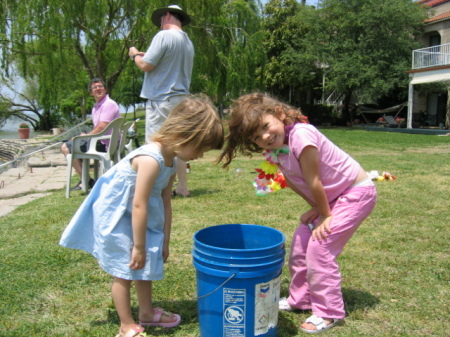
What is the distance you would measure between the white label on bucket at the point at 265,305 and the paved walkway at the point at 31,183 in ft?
11.7

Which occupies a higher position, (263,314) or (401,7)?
(401,7)

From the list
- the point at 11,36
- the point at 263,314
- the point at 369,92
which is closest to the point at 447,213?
the point at 263,314

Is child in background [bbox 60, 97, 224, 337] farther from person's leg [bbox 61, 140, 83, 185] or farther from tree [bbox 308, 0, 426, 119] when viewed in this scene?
tree [bbox 308, 0, 426, 119]

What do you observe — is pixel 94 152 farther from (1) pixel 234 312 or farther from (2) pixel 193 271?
(1) pixel 234 312

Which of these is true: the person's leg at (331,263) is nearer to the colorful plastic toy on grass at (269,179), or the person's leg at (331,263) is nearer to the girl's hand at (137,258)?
the colorful plastic toy on grass at (269,179)

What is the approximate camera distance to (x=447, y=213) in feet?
13.7

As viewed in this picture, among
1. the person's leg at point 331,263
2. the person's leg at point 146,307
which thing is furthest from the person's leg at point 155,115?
the person's leg at point 331,263

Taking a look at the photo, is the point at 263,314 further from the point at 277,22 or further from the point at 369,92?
the point at 277,22

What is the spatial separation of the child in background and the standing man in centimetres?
229

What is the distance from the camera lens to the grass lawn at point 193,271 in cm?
213

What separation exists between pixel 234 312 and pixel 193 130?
788 millimetres

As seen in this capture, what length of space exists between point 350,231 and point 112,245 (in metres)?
1.13

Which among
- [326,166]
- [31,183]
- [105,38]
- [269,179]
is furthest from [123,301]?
[105,38]

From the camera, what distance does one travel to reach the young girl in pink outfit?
6.82ft
